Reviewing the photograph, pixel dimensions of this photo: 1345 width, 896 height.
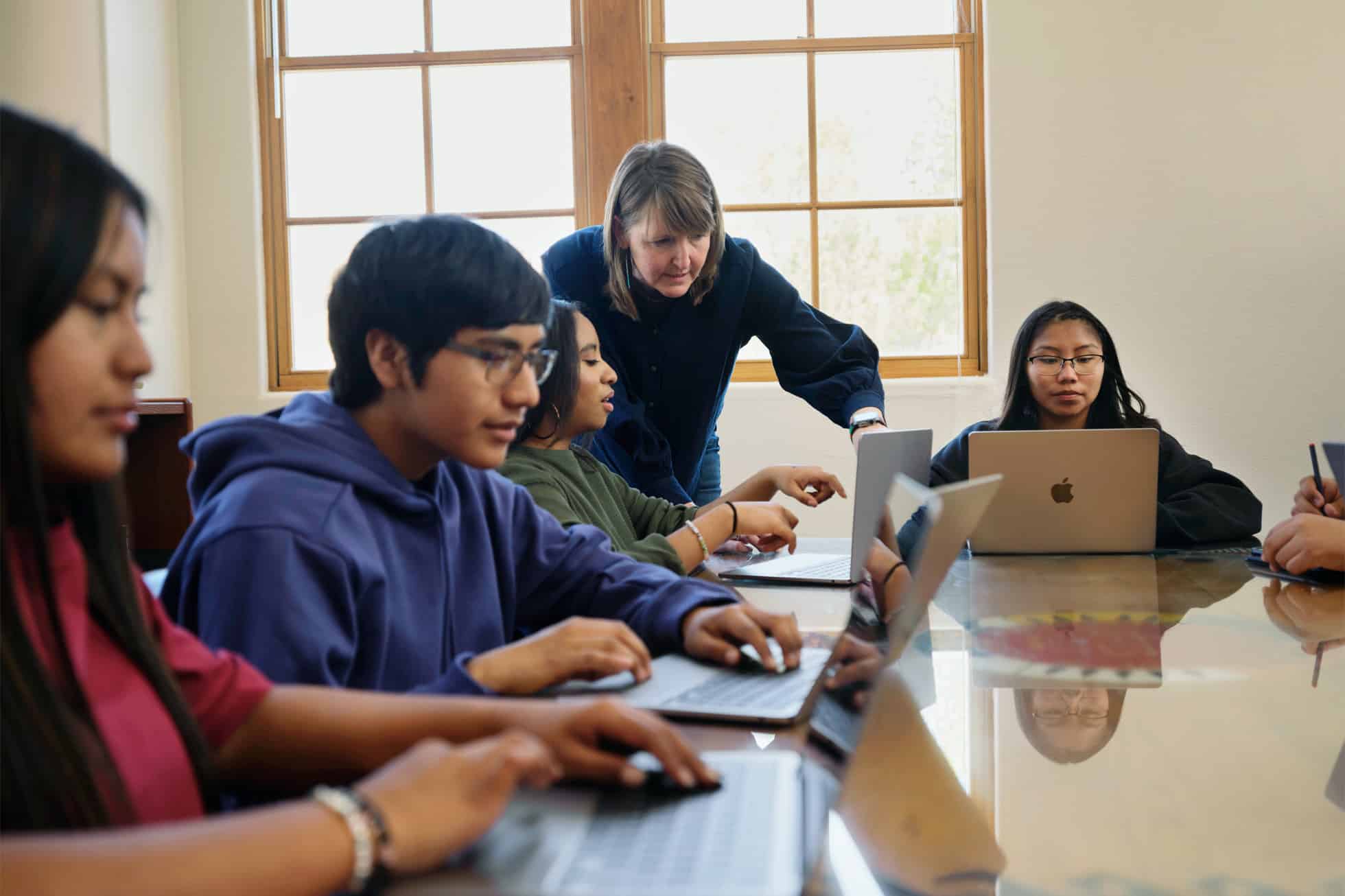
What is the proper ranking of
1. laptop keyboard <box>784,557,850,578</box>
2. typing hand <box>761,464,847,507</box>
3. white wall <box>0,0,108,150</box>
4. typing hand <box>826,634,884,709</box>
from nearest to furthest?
typing hand <box>826,634,884,709</box> → laptop keyboard <box>784,557,850,578</box> → typing hand <box>761,464,847,507</box> → white wall <box>0,0,108,150</box>

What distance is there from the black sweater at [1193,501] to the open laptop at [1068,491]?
11 cm

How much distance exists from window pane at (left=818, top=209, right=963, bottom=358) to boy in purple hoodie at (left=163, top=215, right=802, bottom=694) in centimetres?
251

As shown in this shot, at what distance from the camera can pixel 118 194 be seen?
673mm

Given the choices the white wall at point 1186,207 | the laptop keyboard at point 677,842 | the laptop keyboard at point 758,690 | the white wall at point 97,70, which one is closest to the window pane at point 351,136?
the white wall at point 97,70

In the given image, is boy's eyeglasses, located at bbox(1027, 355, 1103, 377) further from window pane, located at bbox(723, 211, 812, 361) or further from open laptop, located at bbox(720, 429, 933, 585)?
window pane, located at bbox(723, 211, 812, 361)

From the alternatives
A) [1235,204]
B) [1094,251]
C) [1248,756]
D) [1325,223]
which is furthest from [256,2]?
[1248,756]

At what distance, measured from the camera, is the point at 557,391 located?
71.9 inches

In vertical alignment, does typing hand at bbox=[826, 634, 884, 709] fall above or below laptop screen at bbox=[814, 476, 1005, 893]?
above

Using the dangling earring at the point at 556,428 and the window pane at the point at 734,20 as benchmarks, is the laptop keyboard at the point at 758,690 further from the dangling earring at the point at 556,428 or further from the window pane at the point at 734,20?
the window pane at the point at 734,20

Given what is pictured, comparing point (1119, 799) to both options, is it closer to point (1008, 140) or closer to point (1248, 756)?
point (1248, 756)

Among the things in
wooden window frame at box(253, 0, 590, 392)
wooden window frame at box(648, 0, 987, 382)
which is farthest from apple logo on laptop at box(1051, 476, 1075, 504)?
wooden window frame at box(253, 0, 590, 392)

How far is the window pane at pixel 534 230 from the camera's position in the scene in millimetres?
3781

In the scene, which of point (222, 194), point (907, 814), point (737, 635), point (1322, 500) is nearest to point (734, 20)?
point (222, 194)

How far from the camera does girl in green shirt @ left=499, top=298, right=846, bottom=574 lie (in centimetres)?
170
